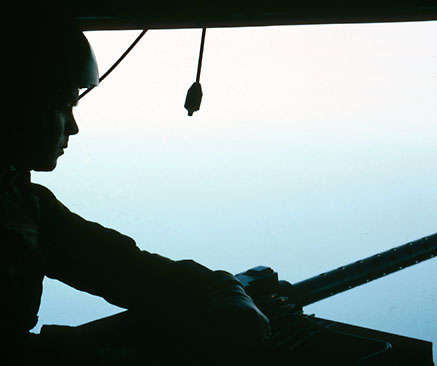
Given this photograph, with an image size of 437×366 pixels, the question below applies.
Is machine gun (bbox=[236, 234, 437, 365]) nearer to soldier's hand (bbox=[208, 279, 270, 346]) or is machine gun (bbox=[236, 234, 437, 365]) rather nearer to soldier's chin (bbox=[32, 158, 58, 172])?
soldier's hand (bbox=[208, 279, 270, 346])

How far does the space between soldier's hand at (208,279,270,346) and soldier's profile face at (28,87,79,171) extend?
41 centimetres

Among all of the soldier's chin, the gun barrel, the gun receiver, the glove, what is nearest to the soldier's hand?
the glove

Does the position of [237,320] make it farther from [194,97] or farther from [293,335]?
[194,97]

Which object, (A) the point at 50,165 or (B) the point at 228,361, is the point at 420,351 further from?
(A) the point at 50,165

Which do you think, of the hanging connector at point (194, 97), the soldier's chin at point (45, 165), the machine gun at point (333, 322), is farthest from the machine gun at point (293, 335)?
the hanging connector at point (194, 97)

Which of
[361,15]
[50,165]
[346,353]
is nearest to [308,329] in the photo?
[346,353]

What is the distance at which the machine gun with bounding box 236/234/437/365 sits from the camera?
2.07ft

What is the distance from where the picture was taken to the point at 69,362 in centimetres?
Result: 60

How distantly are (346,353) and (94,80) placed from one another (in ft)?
2.28

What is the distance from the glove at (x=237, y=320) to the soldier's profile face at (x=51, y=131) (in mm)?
410

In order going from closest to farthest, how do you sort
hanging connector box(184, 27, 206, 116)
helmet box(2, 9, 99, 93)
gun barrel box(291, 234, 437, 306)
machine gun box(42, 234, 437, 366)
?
machine gun box(42, 234, 437, 366)
helmet box(2, 9, 99, 93)
gun barrel box(291, 234, 437, 306)
hanging connector box(184, 27, 206, 116)

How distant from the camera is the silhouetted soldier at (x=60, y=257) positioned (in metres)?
0.65

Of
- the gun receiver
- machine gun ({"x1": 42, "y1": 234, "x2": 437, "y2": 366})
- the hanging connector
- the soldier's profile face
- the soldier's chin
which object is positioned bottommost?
machine gun ({"x1": 42, "y1": 234, "x2": 437, "y2": 366})

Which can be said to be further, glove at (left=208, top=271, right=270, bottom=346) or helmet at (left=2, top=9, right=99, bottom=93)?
helmet at (left=2, top=9, right=99, bottom=93)
